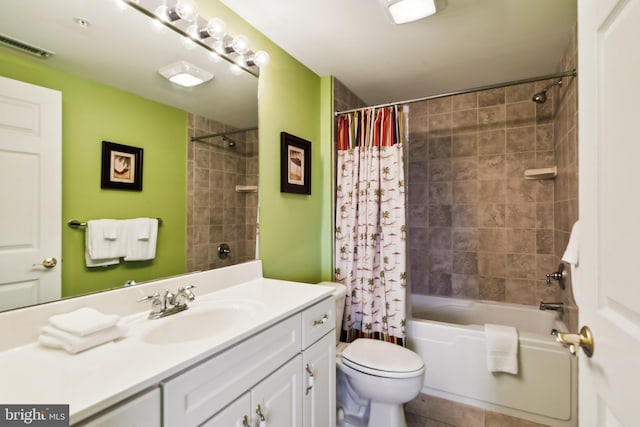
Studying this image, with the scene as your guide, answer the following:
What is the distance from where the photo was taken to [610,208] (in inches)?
22.7

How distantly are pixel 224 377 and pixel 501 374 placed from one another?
1.80 metres

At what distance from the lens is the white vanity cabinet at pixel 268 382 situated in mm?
759

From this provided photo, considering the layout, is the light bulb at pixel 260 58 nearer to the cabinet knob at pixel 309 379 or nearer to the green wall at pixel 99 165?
the green wall at pixel 99 165

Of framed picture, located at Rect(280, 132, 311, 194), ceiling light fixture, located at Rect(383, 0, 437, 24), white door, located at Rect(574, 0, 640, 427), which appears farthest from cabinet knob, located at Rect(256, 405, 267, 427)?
ceiling light fixture, located at Rect(383, 0, 437, 24)

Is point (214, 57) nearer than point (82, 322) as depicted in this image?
No

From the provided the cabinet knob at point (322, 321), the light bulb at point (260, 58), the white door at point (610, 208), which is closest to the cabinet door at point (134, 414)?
the cabinet knob at point (322, 321)

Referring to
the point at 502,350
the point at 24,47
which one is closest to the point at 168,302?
the point at 24,47

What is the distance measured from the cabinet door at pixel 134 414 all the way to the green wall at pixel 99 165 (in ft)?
1.83

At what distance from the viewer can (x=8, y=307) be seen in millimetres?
843

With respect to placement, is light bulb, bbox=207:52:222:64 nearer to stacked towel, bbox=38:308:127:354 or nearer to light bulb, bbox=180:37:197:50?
light bulb, bbox=180:37:197:50

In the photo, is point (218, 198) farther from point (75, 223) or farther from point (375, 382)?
point (375, 382)

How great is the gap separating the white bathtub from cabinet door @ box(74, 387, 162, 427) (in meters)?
1.77

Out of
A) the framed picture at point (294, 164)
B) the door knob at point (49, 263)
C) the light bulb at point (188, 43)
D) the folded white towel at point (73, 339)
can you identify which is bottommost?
the folded white towel at point (73, 339)

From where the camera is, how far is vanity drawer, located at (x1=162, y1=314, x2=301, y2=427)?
0.72 metres
